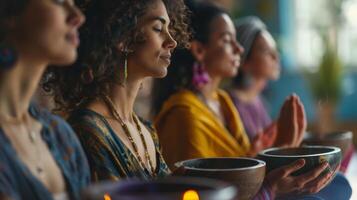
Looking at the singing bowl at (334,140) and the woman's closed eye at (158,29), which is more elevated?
the woman's closed eye at (158,29)

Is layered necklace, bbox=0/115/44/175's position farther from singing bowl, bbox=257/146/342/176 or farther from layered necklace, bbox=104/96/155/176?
singing bowl, bbox=257/146/342/176

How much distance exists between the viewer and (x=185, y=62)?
7.63ft

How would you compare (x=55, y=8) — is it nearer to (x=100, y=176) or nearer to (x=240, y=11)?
(x=100, y=176)

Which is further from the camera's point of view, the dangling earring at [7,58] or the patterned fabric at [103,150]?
the patterned fabric at [103,150]

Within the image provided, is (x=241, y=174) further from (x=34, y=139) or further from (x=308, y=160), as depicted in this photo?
(x=34, y=139)

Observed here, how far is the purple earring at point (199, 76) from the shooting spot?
2291mm

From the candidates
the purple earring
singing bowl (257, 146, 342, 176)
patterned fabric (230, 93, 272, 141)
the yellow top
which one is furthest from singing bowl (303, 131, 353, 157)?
patterned fabric (230, 93, 272, 141)

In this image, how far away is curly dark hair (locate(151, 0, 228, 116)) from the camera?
7.50ft

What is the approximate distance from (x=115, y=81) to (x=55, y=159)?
42 cm

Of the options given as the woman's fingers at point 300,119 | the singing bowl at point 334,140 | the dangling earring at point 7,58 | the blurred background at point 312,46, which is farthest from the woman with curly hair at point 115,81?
the blurred background at point 312,46

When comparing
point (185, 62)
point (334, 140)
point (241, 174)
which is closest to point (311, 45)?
point (185, 62)

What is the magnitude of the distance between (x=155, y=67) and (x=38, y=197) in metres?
0.54

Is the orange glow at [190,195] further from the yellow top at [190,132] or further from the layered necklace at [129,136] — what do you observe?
the yellow top at [190,132]

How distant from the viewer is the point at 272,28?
6336 mm
